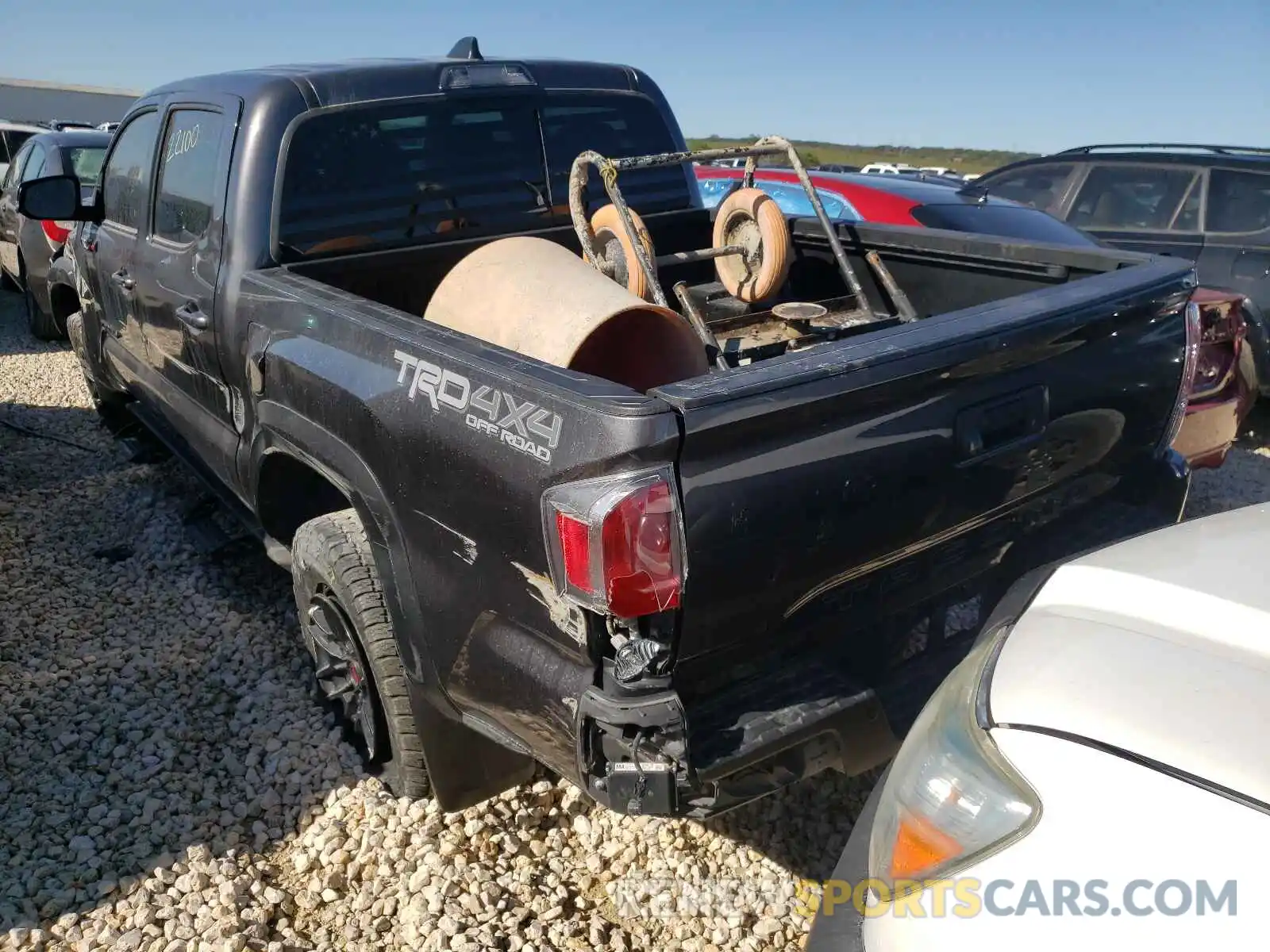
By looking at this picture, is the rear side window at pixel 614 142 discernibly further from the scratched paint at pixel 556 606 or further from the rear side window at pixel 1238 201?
the rear side window at pixel 1238 201

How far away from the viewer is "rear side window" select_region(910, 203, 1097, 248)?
5.39 metres

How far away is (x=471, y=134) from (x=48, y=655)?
2500 mm

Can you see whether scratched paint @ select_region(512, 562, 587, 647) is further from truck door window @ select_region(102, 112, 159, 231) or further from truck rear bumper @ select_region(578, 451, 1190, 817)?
truck door window @ select_region(102, 112, 159, 231)

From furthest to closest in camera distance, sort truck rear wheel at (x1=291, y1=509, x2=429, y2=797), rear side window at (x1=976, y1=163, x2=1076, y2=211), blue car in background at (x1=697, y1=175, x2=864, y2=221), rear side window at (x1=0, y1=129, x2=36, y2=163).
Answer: rear side window at (x1=0, y1=129, x2=36, y2=163) < rear side window at (x1=976, y1=163, x2=1076, y2=211) < blue car in background at (x1=697, y1=175, x2=864, y2=221) < truck rear wheel at (x1=291, y1=509, x2=429, y2=797)

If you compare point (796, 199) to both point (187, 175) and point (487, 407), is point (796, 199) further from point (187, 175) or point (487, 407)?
point (487, 407)

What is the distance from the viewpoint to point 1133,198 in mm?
6875

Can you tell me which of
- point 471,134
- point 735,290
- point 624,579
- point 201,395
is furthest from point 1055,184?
point 624,579

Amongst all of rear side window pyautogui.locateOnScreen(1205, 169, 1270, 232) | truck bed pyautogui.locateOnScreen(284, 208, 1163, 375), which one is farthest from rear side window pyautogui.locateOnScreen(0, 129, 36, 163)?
rear side window pyautogui.locateOnScreen(1205, 169, 1270, 232)

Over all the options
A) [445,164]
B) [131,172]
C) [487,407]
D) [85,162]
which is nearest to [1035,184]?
[445,164]

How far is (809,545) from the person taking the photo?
6.31 ft

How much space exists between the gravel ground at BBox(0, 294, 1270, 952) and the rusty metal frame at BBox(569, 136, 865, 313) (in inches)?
64.1

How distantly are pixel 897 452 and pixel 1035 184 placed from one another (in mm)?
6428

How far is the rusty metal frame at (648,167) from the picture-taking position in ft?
10.4

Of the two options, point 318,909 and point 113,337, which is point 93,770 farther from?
point 113,337
